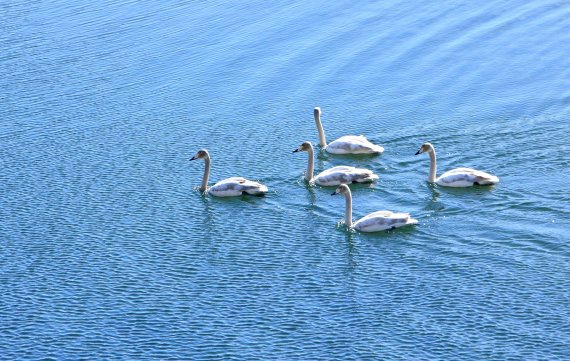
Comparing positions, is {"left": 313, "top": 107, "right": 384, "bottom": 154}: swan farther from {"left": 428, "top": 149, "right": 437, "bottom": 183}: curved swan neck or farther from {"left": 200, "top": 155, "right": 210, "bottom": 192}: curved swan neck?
{"left": 200, "top": 155, "right": 210, "bottom": 192}: curved swan neck

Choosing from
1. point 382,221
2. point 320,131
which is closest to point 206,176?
point 320,131

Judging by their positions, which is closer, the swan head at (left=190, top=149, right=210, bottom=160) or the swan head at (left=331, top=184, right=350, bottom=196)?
the swan head at (left=331, top=184, right=350, bottom=196)

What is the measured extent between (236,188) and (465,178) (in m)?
6.04

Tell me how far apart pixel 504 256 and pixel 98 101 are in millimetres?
17204

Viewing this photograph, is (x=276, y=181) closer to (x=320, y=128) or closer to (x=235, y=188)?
(x=235, y=188)

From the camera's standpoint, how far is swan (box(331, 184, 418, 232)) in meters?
29.2

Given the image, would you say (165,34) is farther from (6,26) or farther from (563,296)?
(563,296)

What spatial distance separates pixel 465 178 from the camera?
31469 millimetres

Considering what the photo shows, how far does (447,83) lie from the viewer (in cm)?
4012

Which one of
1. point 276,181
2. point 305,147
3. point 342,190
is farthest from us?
point 305,147

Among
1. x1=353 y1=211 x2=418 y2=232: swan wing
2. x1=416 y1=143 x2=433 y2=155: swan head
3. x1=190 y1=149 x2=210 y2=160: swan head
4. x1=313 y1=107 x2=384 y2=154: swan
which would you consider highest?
x1=190 y1=149 x2=210 y2=160: swan head

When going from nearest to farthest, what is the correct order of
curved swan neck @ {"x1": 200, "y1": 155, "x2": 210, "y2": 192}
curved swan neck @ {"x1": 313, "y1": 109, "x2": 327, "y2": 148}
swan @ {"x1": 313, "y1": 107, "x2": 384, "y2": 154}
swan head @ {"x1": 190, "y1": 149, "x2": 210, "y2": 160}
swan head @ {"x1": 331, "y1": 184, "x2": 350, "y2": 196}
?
swan head @ {"x1": 331, "y1": 184, "x2": 350, "y2": 196} → curved swan neck @ {"x1": 200, "y1": 155, "x2": 210, "y2": 192} → swan head @ {"x1": 190, "y1": 149, "x2": 210, "y2": 160} → swan @ {"x1": 313, "y1": 107, "x2": 384, "y2": 154} → curved swan neck @ {"x1": 313, "y1": 109, "x2": 327, "y2": 148}

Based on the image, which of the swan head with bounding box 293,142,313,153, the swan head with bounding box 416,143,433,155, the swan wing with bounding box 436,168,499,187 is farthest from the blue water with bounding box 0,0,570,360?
the swan head with bounding box 416,143,433,155

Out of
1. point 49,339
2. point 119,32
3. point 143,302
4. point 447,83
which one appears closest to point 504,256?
point 143,302
